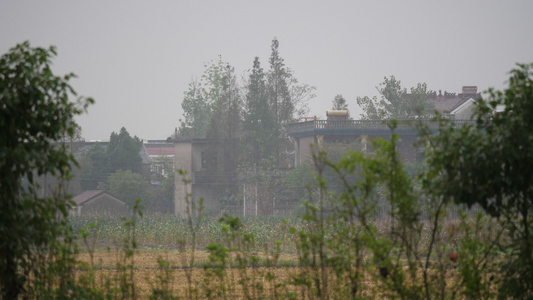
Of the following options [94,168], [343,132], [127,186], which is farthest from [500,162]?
[94,168]

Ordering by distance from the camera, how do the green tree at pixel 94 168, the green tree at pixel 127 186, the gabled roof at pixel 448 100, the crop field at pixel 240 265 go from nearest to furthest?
1. the crop field at pixel 240 265
2. the green tree at pixel 127 186
3. the green tree at pixel 94 168
4. the gabled roof at pixel 448 100

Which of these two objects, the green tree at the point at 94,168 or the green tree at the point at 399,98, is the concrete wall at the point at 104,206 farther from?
the green tree at the point at 399,98

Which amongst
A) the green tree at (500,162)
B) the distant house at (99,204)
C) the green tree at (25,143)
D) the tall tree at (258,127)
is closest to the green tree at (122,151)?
the distant house at (99,204)

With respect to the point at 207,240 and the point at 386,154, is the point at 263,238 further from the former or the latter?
the point at 386,154

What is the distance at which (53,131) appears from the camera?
17.0ft

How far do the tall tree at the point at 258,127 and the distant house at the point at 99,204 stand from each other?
873 centimetres

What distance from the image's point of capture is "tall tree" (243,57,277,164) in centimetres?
4356

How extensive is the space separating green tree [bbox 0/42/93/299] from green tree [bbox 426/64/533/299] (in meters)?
2.84

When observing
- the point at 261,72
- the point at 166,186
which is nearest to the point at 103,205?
the point at 166,186

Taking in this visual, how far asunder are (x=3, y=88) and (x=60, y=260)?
→ 4.99 feet

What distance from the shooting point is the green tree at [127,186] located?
41781mm

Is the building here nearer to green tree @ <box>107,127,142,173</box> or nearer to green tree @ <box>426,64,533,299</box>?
green tree @ <box>107,127,142,173</box>

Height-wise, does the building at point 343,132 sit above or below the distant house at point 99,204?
above

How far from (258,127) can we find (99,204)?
11.3 metres
